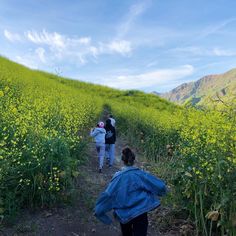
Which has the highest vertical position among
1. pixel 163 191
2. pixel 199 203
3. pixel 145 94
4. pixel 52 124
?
pixel 145 94

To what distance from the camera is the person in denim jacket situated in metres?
4.67

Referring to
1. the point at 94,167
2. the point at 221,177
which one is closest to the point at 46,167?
the point at 221,177

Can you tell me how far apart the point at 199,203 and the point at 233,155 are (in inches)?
59.7

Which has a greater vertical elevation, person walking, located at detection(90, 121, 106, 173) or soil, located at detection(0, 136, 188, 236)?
person walking, located at detection(90, 121, 106, 173)

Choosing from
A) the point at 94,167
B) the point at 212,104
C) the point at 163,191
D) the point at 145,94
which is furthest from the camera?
the point at 145,94

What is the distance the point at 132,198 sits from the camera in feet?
15.4

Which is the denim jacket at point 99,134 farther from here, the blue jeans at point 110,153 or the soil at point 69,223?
the soil at point 69,223

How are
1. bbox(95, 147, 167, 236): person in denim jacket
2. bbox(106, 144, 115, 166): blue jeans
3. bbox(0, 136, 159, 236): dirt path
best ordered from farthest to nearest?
bbox(106, 144, 115, 166): blue jeans < bbox(0, 136, 159, 236): dirt path < bbox(95, 147, 167, 236): person in denim jacket

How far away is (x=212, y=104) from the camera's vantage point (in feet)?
19.1

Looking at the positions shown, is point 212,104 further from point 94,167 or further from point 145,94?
point 145,94

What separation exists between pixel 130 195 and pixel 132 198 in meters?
0.05

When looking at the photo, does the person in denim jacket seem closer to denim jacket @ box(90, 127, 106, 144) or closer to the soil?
the soil

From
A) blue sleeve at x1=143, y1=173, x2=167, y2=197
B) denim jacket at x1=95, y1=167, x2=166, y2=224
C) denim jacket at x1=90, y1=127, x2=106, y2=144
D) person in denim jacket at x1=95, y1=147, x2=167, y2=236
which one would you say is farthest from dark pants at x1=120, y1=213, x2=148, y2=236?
denim jacket at x1=90, y1=127, x2=106, y2=144

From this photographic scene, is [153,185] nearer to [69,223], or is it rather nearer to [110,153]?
[69,223]
